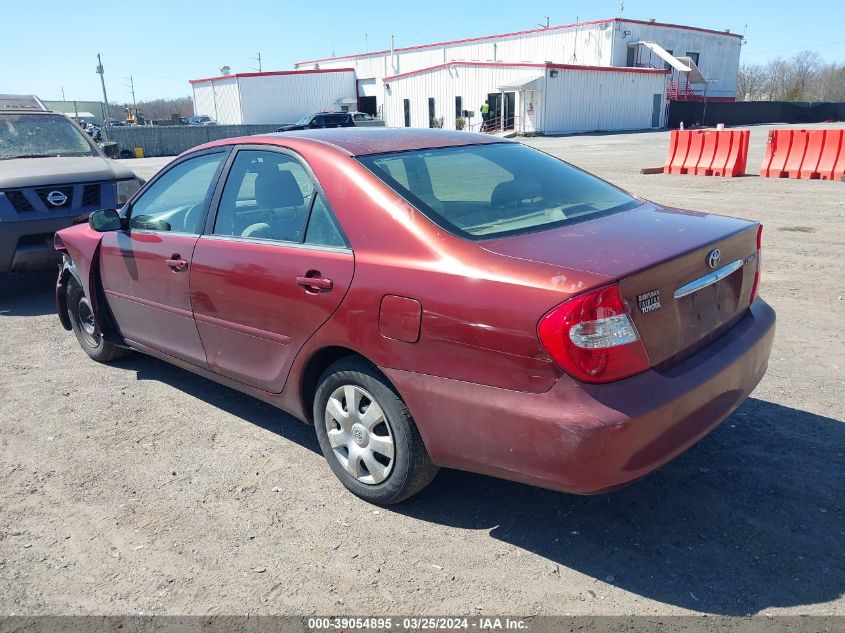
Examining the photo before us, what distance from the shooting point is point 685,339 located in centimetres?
284

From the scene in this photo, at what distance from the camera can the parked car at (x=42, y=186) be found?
7094 millimetres

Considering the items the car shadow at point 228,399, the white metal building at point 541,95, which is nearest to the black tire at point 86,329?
the car shadow at point 228,399

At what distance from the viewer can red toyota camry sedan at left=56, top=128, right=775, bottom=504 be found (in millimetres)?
2557

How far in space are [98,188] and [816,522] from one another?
7388mm

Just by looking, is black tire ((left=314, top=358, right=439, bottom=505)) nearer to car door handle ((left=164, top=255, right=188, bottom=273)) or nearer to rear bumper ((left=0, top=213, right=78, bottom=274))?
car door handle ((left=164, top=255, right=188, bottom=273))

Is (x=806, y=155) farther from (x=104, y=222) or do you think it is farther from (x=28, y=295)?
(x=104, y=222)

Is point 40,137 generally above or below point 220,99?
below

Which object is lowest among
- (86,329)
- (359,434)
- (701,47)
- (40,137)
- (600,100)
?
(86,329)

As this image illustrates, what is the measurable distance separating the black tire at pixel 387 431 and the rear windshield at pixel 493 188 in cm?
76

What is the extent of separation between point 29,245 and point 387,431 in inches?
225

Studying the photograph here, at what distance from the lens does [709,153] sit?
55.0 feet

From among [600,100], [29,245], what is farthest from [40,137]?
[600,100]

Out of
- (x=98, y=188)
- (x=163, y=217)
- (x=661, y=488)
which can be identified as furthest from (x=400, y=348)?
(x=98, y=188)

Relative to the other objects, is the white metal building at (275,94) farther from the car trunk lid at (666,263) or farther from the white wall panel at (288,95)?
the car trunk lid at (666,263)
